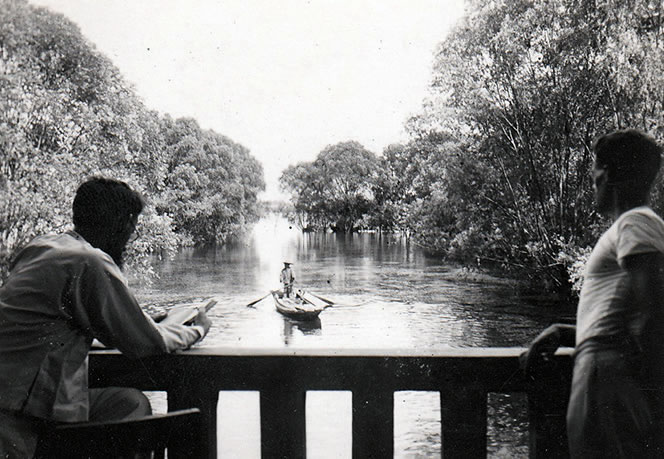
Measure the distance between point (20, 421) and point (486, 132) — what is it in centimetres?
1418

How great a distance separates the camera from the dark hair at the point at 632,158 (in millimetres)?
1174

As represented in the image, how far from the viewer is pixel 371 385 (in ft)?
4.05

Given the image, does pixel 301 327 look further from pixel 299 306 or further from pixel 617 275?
pixel 617 275

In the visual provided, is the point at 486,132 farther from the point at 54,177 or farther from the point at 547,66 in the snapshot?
the point at 54,177

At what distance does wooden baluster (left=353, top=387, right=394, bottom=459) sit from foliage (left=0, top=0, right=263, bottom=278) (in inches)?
293

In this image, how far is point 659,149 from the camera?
3.90 ft

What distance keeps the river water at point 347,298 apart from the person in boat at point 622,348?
30.4 ft

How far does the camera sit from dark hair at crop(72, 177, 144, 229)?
1232 millimetres

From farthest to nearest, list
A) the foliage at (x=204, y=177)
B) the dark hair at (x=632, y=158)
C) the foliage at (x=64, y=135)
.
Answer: the foliage at (x=204, y=177) < the foliage at (x=64, y=135) < the dark hair at (x=632, y=158)

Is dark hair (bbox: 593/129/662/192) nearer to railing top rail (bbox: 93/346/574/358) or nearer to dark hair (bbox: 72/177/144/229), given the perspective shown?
railing top rail (bbox: 93/346/574/358)

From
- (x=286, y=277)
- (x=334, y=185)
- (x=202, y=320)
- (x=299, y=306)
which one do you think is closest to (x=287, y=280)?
(x=286, y=277)

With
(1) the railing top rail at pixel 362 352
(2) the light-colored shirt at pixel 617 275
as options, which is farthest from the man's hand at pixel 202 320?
(2) the light-colored shirt at pixel 617 275

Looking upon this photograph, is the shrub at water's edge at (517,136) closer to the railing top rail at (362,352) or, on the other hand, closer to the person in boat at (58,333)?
the railing top rail at (362,352)

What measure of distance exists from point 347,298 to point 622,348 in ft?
56.1
